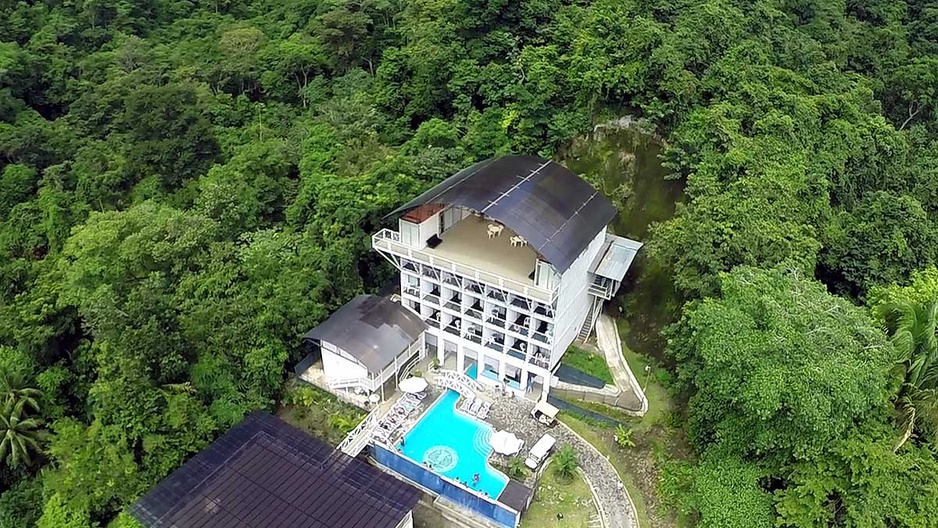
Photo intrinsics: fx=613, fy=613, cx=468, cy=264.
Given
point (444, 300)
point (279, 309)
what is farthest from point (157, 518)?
point (444, 300)

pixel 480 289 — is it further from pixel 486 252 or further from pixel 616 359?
pixel 616 359

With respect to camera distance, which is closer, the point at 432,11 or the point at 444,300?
the point at 444,300

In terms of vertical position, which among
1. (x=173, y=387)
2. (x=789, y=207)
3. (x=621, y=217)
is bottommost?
(x=173, y=387)

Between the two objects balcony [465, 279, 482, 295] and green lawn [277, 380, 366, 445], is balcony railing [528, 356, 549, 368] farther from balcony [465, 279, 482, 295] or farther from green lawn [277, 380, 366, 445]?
green lawn [277, 380, 366, 445]

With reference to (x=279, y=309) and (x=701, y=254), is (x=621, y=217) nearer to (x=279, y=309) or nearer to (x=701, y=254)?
(x=701, y=254)

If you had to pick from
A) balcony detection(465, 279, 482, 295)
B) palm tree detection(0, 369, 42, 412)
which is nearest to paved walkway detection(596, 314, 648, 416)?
balcony detection(465, 279, 482, 295)

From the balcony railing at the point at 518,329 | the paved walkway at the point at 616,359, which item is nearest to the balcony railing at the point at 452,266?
the balcony railing at the point at 518,329

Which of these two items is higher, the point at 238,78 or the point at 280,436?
the point at 238,78

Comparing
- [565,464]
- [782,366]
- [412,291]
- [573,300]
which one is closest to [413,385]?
[412,291]
